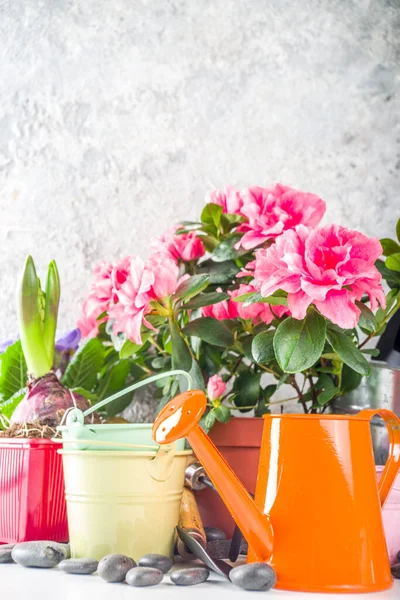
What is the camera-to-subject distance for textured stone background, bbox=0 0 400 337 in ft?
4.84

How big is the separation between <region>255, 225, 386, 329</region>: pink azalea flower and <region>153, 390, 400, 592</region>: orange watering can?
0.52 ft

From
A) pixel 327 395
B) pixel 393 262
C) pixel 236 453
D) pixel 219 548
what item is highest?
pixel 393 262

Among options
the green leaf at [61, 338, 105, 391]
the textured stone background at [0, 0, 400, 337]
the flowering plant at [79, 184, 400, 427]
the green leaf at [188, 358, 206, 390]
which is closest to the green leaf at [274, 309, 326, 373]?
the flowering plant at [79, 184, 400, 427]

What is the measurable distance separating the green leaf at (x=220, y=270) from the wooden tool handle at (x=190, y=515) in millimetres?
373

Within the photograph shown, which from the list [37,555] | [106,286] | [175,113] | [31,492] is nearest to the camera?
[37,555]

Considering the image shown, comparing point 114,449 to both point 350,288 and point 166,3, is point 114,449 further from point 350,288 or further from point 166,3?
point 166,3

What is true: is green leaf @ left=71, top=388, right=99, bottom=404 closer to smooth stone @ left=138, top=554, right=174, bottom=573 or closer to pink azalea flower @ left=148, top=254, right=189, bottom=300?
pink azalea flower @ left=148, top=254, right=189, bottom=300

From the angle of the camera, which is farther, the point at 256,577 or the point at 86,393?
the point at 86,393

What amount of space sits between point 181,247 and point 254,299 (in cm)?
29

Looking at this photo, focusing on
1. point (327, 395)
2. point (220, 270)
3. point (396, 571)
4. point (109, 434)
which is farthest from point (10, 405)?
point (396, 571)

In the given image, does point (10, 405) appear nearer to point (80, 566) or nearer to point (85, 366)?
point (85, 366)

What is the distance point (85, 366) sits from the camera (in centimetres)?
125

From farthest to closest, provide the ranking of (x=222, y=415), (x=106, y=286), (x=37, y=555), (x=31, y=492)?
(x=106, y=286), (x=222, y=415), (x=31, y=492), (x=37, y=555)

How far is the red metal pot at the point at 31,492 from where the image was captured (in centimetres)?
94
